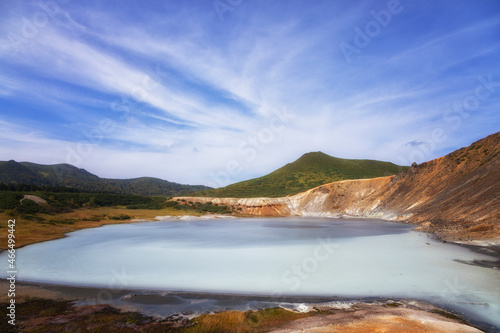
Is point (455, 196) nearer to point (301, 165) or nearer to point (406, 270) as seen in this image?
point (406, 270)

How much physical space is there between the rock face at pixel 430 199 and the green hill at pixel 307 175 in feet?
71.7

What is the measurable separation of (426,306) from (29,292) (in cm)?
1437

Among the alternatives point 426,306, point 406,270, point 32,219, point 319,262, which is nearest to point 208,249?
point 319,262

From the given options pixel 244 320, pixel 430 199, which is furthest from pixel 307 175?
pixel 244 320

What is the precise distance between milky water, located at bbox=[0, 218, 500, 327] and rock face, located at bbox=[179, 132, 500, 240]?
7.45 m

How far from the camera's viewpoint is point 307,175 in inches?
4390

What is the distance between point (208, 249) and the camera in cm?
1933

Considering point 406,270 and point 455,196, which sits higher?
point 455,196

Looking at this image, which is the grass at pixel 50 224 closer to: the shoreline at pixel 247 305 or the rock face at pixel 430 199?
the shoreline at pixel 247 305

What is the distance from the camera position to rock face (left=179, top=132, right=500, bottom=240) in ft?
76.3

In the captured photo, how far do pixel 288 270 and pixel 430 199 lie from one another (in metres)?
33.8

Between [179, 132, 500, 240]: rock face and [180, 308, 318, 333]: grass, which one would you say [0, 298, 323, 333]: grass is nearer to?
[180, 308, 318, 333]: grass

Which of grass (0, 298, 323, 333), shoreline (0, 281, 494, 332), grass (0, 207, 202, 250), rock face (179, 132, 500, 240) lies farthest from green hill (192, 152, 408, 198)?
grass (0, 298, 323, 333)

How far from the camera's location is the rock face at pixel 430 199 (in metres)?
23.2
